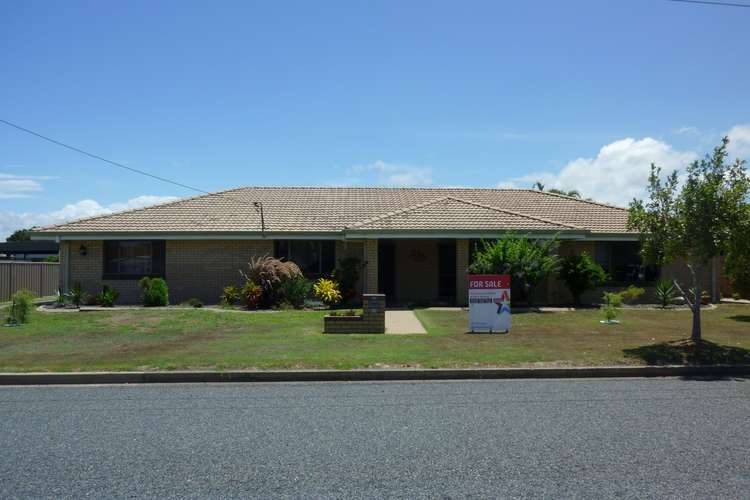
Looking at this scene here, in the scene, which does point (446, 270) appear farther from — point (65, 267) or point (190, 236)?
point (65, 267)

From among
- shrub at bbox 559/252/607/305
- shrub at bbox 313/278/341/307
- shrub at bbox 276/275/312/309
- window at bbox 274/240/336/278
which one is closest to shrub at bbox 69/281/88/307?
window at bbox 274/240/336/278

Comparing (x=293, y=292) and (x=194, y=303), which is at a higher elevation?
(x=293, y=292)

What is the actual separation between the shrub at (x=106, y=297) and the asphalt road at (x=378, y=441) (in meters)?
13.0

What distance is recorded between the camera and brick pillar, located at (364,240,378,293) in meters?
21.9

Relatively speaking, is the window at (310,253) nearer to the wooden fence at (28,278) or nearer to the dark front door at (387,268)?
the dark front door at (387,268)

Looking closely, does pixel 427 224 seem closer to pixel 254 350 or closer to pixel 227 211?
pixel 227 211

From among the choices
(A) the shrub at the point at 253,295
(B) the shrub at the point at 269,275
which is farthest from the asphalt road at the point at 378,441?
(B) the shrub at the point at 269,275

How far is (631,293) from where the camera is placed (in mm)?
22656

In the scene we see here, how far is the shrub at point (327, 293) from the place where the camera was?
A: 71.1 ft

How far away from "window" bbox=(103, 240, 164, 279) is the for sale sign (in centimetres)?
1307

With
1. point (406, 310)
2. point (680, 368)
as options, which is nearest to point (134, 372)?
point (680, 368)

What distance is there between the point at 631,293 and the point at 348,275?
928 centimetres

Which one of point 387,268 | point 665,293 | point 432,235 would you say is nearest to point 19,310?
point 432,235

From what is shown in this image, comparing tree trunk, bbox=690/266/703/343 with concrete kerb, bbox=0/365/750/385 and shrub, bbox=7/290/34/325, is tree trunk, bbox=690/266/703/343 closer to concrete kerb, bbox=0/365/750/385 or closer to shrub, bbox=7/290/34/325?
concrete kerb, bbox=0/365/750/385
